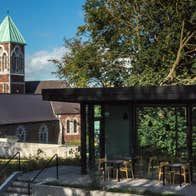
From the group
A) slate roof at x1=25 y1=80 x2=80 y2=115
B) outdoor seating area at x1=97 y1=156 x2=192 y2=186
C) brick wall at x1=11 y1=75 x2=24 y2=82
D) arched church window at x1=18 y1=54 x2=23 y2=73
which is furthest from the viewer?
arched church window at x1=18 y1=54 x2=23 y2=73

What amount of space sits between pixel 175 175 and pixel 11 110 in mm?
34846

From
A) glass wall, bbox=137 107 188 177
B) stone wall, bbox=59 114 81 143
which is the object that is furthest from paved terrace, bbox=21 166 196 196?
stone wall, bbox=59 114 81 143

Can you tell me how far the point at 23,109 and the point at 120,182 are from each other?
1409 inches

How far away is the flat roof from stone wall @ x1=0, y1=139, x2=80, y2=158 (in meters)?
11.5

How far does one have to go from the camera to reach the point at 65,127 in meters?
54.8

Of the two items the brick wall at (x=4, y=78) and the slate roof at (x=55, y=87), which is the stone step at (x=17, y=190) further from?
the brick wall at (x=4, y=78)

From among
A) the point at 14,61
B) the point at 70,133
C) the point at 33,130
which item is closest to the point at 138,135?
the point at 33,130

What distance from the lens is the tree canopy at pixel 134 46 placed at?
2688 cm

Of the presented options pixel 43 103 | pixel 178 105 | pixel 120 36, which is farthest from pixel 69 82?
pixel 43 103

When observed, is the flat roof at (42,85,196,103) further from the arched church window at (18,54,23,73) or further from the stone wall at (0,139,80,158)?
the arched church window at (18,54,23,73)

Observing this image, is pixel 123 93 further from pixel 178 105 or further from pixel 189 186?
pixel 189 186

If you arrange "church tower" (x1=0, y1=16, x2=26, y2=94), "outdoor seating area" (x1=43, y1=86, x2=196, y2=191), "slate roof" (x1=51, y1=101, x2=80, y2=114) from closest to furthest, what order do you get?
1. "outdoor seating area" (x1=43, y1=86, x2=196, y2=191)
2. "slate roof" (x1=51, y1=101, x2=80, y2=114)
3. "church tower" (x1=0, y1=16, x2=26, y2=94)

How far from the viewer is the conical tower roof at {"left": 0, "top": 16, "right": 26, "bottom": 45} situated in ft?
258

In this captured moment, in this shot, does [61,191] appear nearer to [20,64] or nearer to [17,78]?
[17,78]
